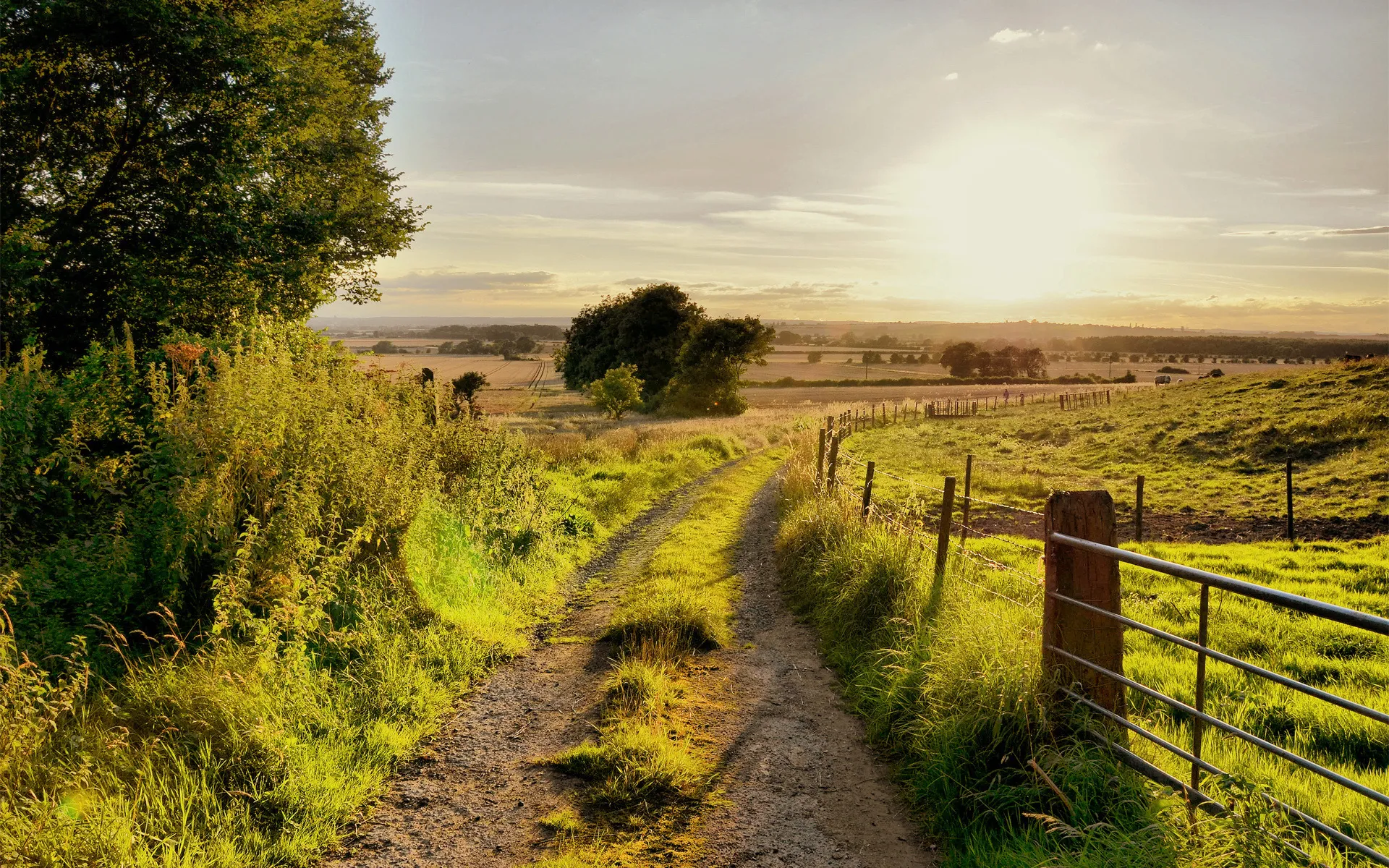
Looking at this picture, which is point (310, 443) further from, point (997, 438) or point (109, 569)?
point (997, 438)

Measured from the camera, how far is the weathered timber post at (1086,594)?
4.72 metres

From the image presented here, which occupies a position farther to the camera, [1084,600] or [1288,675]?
[1288,675]

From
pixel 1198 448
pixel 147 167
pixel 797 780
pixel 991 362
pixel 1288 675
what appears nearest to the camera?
pixel 797 780

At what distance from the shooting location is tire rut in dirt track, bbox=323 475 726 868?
459 cm

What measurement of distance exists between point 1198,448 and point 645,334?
39383 mm

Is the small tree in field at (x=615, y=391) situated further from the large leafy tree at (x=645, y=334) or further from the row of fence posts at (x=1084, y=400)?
the row of fence posts at (x=1084, y=400)

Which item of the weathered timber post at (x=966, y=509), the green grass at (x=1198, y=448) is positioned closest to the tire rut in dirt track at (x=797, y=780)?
the weathered timber post at (x=966, y=509)

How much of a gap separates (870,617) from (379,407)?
7.08m

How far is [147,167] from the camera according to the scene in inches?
543

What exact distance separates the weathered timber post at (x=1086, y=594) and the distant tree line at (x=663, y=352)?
42.0 meters

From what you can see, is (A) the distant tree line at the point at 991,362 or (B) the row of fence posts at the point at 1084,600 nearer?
(B) the row of fence posts at the point at 1084,600

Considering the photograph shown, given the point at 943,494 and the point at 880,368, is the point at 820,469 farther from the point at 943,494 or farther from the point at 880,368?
the point at 880,368

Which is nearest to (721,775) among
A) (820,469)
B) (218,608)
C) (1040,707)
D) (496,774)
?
(496,774)

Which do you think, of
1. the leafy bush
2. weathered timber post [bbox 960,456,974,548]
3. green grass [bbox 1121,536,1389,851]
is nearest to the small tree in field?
weathered timber post [bbox 960,456,974,548]
